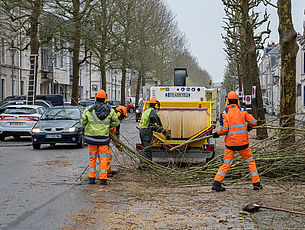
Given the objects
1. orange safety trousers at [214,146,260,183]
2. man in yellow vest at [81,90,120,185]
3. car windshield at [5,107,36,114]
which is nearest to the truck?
man in yellow vest at [81,90,120,185]

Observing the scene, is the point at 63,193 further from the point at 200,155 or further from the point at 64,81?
the point at 64,81

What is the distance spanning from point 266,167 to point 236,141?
1.35m

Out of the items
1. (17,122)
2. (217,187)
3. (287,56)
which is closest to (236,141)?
(217,187)

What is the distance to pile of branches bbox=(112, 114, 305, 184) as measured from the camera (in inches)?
380

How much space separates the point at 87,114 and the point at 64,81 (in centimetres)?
5353

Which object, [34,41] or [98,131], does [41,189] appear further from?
[34,41]

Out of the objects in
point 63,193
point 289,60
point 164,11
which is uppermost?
point 164,11

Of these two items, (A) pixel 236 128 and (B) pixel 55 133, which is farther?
(B) pixel 55 133

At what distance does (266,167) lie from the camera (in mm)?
9820

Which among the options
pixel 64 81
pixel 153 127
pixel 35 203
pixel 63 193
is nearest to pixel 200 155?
pixel 153 127

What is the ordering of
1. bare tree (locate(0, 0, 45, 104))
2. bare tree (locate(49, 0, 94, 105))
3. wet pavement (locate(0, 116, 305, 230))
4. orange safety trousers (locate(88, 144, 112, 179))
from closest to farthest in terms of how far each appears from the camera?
1. wet pavement (locate(0, 116, 305, 230))
2. orange safety trousers (locate(88, 144, 112, 179))
3. bare tree (locate(0, 0, 45, 104))
4. bare tree (locate(49, 0, 94, 105))

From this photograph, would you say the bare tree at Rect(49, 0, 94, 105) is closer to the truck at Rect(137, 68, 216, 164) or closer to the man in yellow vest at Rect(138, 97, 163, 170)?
the truck at Rect(137, 68, 216, 164)

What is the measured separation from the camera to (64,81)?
2462 inches

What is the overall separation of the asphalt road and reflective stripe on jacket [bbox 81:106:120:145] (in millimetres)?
908
